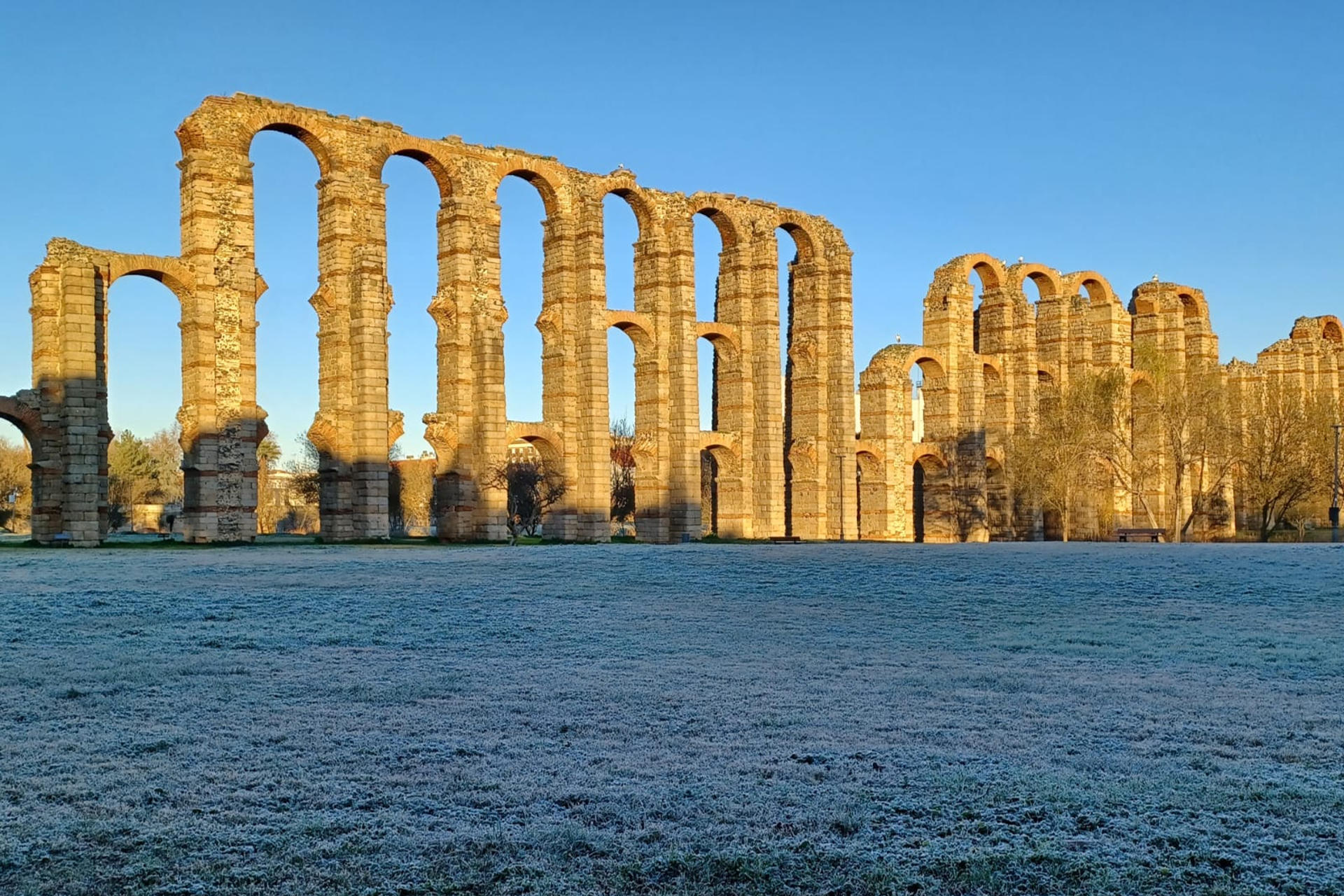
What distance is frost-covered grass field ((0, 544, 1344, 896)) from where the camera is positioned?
615 centimetres

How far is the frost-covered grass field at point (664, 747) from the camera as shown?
615cm

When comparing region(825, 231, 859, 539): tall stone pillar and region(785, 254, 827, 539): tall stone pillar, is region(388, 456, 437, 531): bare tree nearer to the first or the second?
region(785, 254, 827, 539): tall stone pillar

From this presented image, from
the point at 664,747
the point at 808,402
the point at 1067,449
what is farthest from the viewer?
the point at 1067,449

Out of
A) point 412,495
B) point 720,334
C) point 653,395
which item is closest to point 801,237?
point 720,334

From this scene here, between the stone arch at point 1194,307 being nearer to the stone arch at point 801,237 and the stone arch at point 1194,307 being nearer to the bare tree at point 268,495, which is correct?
the stone arch at point 801,237

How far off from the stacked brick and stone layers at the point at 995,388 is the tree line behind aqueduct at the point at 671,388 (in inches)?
5.9

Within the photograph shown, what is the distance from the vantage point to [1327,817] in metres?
6.82

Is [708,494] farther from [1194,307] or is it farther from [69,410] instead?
[69,410]

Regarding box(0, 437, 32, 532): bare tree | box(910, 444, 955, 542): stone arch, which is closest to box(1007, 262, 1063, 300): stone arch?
box(910, 444, 955, 542): stone arch

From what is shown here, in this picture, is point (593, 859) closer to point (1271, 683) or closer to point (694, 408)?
point (1271, 683)

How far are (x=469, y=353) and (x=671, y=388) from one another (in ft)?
29.0

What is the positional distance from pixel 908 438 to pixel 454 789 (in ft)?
161

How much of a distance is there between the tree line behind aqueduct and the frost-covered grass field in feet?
65.5

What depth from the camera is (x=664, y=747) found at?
8.58 m
